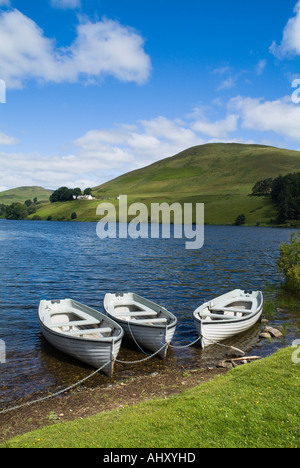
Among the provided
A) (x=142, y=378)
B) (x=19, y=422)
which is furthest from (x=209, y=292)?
(x=19, y=422)

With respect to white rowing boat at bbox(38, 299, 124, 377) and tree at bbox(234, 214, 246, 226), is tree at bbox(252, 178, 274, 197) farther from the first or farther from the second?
white rowing boat at bbox(38, 299, 124, 377)

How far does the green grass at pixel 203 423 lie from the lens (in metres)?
8.76

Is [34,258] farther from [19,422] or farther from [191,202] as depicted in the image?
[191,202]

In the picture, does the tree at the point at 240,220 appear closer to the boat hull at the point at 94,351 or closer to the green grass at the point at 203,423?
the boat hull at the point at 94,351

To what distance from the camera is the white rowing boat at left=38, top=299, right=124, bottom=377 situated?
624 inches

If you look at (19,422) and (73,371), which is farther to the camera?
(73,371)

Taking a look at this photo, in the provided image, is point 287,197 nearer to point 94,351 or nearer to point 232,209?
point 232,209

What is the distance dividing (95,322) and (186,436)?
1131 cm

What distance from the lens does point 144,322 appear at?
796 inches

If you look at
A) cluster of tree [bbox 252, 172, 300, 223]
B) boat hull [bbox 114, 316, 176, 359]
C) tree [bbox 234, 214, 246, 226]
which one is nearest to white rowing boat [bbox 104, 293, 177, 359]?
boat hull [bbox 114, 316, 176, 359]

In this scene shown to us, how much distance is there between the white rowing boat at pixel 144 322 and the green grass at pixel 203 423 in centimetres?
557

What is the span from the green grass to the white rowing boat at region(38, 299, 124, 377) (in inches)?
165

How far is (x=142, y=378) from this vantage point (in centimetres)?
1570

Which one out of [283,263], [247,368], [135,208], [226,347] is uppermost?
[135,208]
